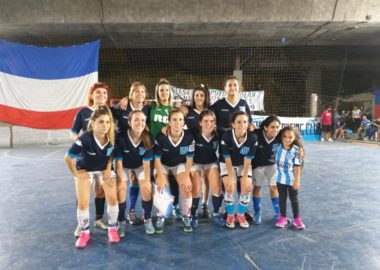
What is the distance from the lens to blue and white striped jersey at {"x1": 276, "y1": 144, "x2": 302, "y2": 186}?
2.47m

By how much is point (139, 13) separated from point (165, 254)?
7131mm

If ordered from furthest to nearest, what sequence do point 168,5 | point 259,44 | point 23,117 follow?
point 259,44 < point 168,5 < point 23,117

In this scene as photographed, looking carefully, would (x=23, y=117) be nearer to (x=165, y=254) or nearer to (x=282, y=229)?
(x=165, y=254)

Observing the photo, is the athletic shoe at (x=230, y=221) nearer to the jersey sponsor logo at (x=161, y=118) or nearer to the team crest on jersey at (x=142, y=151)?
the team crest on jersey at (x=142, y=151)

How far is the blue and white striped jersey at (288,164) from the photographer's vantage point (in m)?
2.47

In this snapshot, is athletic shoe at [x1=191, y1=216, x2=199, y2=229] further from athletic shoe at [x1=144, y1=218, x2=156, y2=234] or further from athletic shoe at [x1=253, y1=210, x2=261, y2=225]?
athletic shoe at [x1=253, y1=210, x2=261, y2=225]

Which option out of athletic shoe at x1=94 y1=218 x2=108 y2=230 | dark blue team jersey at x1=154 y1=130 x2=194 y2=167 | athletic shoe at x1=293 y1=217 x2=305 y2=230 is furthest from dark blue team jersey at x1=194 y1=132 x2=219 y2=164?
athletic shoe at x1=94 y1=218 x2=108 y2=230

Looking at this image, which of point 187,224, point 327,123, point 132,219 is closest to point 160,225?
point 187,224

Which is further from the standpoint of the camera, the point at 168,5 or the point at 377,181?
the point at 168,5

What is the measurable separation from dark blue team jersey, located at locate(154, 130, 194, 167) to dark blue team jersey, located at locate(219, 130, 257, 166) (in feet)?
0.97

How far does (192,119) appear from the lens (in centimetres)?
279

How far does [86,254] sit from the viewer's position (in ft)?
6.50

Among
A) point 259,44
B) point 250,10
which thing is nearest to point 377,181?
point 250,10

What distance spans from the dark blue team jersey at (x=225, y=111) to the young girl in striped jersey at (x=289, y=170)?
470 millimetres
